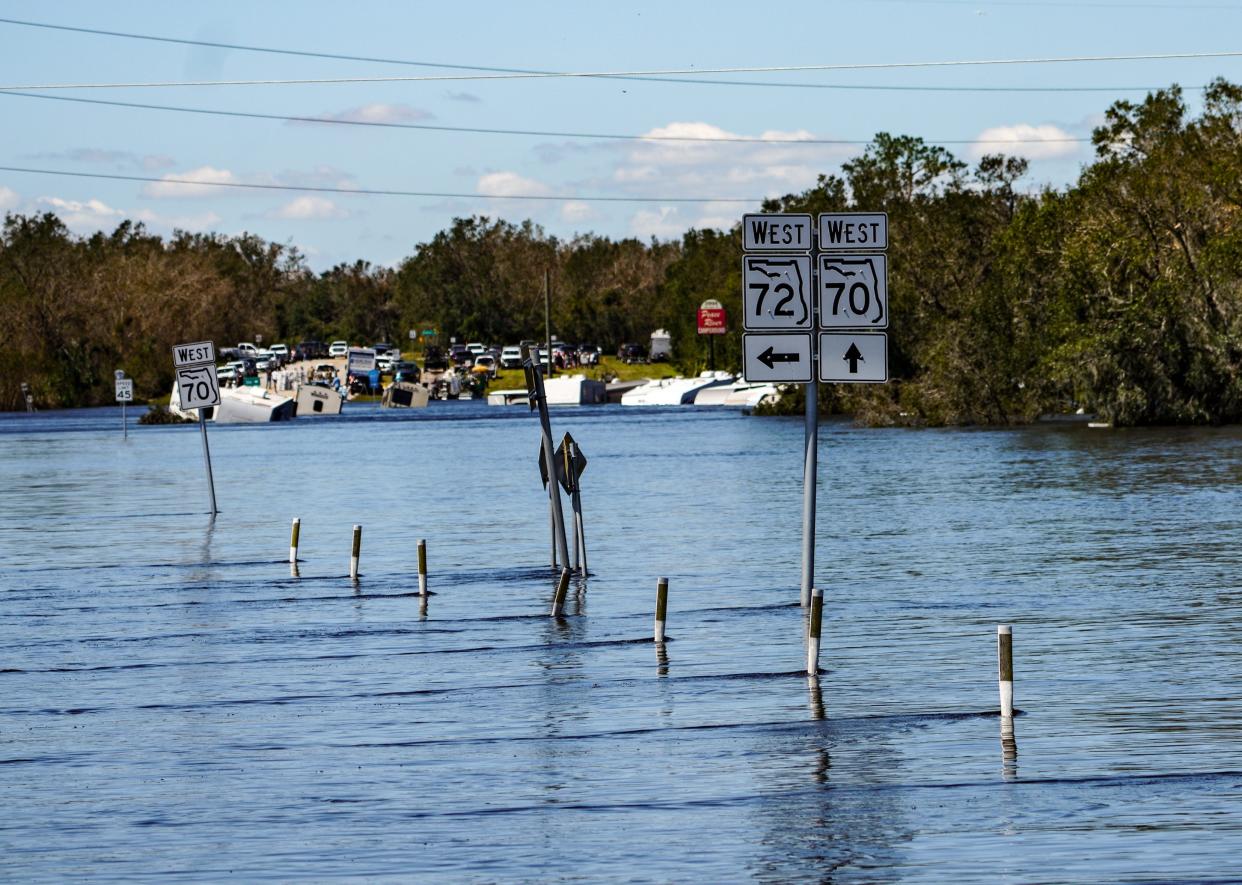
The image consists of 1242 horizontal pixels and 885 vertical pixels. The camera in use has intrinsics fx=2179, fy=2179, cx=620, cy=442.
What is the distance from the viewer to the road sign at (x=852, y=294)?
20656mm

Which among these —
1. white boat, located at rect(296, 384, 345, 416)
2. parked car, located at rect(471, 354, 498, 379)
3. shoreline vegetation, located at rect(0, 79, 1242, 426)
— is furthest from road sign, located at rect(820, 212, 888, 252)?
parked car, located at rect(471, 354, 498, 379)

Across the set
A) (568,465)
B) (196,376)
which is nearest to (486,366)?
(196,376)

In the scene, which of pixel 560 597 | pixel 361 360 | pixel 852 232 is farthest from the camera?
pixel 361 360

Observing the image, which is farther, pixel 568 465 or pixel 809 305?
pixel 568 465

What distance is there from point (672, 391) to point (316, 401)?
26495 millimetres

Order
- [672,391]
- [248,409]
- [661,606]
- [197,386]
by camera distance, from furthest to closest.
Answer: [672,391] → [248,409] → [197,386] → [661,606]

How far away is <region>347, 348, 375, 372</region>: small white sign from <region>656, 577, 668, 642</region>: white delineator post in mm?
158035

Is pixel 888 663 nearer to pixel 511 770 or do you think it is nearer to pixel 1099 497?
pixel 511 770

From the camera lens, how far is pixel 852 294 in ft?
67.9

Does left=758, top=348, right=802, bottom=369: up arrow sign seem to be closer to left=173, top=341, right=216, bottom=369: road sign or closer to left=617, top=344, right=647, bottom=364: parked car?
left=173, top=341, right=216, bottom=369: road sign

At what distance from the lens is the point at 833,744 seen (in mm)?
14891

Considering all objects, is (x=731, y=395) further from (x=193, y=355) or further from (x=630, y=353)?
(x=193, y=355)

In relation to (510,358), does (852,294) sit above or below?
above

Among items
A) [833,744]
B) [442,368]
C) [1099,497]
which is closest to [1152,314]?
[1099,497]
